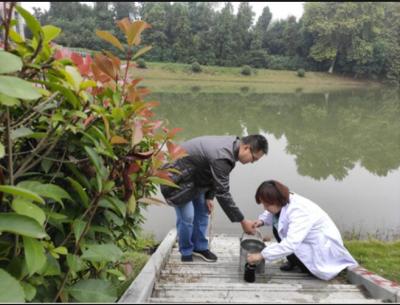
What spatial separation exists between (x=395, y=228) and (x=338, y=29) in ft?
120

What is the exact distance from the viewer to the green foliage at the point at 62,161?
3.43 feet

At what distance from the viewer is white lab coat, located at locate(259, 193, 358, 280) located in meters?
2.63

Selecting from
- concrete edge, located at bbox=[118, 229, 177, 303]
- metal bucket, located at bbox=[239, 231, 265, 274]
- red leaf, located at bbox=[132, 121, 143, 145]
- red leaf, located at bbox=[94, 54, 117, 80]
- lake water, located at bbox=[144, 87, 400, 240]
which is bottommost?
lake water, located at bbox=[144, 87, 400, 240]

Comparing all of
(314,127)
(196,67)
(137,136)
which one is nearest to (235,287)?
(137,136)

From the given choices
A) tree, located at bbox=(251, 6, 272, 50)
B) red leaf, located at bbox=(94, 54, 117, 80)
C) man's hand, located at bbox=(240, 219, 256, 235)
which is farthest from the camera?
tree, located at bbox=(251, 6, 272, 50)

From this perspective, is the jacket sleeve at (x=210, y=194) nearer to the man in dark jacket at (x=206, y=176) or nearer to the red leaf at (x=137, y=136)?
the man in dark jacket at (x=206, y=176)

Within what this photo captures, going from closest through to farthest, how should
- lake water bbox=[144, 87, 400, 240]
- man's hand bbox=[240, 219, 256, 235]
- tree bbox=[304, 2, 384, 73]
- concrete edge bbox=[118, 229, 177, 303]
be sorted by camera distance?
concrete edge bbox=[118, 229, 177, 303]
man's hand bbox=[240, 219, 256, 235]
lake water bbox=[144, 87, 400, 240]
tree bbox=[304, 2, 384, 73]

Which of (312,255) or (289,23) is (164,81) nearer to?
(289,23)

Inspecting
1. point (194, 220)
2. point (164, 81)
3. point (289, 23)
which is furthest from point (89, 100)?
point (289, 23)

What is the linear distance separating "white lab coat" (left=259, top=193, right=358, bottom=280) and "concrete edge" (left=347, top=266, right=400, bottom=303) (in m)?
0.10

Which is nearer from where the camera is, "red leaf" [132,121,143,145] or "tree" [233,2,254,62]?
"red leaf" [132,121,143,145]

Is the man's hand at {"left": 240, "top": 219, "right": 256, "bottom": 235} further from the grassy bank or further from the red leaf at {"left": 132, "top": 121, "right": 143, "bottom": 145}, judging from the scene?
the grassy bank

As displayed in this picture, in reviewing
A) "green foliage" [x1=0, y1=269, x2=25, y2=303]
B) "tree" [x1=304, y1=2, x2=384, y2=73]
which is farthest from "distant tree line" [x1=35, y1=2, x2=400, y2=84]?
"green foliage" [x1=0, y1=269, x2=25, y2=303]

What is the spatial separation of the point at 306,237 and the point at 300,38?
41509 mm
